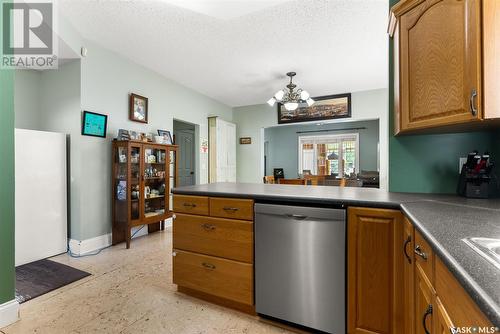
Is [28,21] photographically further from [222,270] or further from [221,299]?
[221,299]

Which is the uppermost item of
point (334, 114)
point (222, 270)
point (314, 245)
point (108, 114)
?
point (334, 114)

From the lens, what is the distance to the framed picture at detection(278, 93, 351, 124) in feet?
17.6

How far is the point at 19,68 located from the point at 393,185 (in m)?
4.64

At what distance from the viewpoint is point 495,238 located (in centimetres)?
78

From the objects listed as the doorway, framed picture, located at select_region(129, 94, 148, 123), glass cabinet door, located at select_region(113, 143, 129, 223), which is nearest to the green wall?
the doorway

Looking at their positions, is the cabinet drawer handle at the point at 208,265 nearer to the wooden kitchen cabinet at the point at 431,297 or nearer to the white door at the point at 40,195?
the wooden kitchen cabinet at the point at 431,297

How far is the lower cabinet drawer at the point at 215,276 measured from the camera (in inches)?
68.6

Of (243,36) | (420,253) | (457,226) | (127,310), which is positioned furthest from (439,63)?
(127,310)

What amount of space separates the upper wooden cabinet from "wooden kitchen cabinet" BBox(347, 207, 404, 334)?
63cm

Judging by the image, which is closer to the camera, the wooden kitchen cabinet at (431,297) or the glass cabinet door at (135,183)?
the wooden kitchen cabinet at (431,297)

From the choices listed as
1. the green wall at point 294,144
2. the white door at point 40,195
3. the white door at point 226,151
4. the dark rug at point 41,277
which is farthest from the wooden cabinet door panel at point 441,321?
the green wall at point 294,144

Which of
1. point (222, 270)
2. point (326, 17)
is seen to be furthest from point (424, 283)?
point (326, 17)

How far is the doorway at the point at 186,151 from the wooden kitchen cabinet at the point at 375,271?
14.5 feet

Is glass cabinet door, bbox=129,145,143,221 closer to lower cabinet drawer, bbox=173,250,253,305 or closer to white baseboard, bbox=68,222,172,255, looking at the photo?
white baseboard, bbox=68,222,172,255
